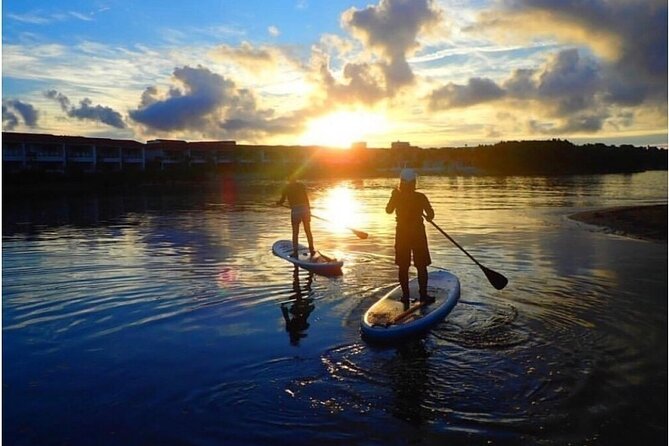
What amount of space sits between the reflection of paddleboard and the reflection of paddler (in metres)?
1.13

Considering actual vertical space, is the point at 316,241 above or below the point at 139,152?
below

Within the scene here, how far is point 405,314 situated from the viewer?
321 inches

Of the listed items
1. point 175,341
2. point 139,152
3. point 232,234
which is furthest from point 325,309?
point 139,152

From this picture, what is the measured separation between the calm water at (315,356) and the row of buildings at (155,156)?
54491 millimetres

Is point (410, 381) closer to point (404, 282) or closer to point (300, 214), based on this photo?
point (404, 282)

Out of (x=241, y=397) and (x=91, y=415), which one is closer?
(x=91, y=415)

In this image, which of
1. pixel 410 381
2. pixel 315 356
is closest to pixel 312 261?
pixel 315 356

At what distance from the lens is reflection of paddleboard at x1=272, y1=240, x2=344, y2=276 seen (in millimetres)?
12344

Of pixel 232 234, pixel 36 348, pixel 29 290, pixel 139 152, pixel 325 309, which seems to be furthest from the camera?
pixel 139 152

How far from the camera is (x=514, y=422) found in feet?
17.2

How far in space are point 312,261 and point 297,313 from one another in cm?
388

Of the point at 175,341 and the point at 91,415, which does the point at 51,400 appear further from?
the point at 175,341

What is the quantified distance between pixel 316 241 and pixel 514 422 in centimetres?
1321

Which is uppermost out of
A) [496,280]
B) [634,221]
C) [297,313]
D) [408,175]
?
[408,175]
